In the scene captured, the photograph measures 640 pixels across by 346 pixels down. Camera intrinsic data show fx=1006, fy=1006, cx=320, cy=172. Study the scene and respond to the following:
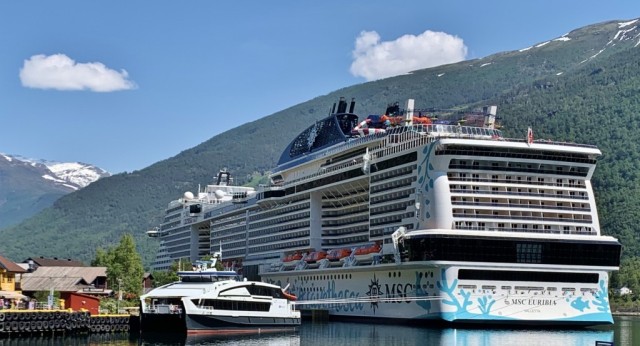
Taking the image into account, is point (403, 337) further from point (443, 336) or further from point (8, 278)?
point (8, 278)

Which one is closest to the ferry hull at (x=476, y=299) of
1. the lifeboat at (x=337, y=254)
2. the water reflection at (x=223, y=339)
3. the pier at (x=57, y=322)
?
the lifeboat at (x=337, y=254)

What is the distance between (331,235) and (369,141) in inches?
483

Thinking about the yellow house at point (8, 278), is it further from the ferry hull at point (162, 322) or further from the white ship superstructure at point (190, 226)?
the white ship superstructure at point (190, 226)

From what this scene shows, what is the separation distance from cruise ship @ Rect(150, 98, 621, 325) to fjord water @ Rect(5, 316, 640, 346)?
2.29 m

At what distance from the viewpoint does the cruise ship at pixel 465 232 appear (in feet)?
232

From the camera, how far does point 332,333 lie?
69812 millimetres

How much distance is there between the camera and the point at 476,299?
230ft

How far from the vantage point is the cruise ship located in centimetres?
7062

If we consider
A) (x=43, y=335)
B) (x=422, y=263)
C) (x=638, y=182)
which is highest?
(x=638, y=182)

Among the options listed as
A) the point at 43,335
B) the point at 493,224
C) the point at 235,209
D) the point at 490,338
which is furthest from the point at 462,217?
the point at 235,209

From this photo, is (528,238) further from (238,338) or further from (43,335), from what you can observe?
(43,335)

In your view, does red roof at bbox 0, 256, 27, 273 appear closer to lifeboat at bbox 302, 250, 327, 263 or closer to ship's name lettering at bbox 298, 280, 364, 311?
ship's name lettering at bbox 298, 280, 364, 311

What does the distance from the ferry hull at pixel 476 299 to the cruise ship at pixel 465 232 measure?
7 cm

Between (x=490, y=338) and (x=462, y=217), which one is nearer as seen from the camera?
(x=490, y=338)
